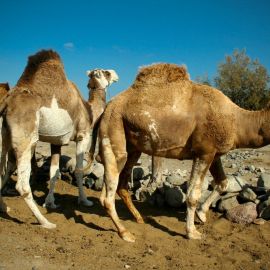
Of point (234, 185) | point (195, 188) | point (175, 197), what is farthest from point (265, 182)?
point (195, 188)

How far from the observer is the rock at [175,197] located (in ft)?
24.5

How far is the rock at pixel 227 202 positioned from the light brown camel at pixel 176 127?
1205mm

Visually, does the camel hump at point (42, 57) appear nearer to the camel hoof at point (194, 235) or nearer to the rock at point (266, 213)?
the camel hoof at point (194, 235)

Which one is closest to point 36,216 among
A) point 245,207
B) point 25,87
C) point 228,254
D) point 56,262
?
point 56,262

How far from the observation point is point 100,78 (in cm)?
941

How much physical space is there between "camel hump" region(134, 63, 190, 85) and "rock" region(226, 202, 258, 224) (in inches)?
99.1

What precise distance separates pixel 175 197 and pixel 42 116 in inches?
119

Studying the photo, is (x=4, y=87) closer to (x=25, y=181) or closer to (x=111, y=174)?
(x=25, y=181)

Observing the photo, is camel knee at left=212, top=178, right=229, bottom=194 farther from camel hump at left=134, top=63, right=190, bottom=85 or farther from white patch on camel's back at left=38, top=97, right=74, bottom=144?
white patch on camel's back at left=38, top=97, right=74, bottom=144

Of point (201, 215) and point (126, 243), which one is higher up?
point (201, 215)

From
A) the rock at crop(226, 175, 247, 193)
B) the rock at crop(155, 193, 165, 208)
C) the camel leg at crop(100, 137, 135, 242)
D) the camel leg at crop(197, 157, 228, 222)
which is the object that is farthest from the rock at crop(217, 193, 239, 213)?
the camel leg at crop(100, 137, 135, 242)

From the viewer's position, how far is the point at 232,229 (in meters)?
6.38

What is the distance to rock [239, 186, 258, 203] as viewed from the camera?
22.8 feet

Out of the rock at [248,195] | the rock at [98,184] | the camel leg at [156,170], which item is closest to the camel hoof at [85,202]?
the rock at [98,184]
